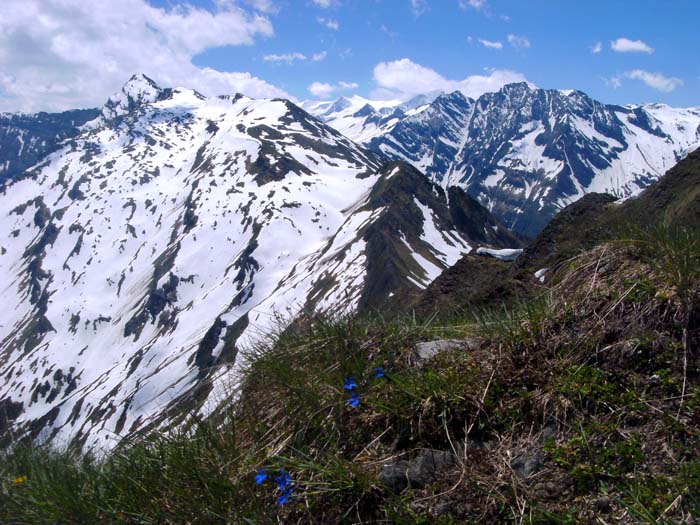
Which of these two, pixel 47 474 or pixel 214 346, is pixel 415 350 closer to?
pixel 47 474

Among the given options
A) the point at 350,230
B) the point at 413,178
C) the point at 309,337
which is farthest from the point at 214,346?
the point at 309,337

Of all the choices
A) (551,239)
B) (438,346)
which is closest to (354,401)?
(438,346)

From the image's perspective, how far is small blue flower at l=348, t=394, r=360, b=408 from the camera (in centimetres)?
446

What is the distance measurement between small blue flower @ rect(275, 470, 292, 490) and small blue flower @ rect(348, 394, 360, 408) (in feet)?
2.72

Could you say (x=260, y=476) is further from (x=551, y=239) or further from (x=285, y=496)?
(x=551, y=239)

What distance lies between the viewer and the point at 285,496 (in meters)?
3.85

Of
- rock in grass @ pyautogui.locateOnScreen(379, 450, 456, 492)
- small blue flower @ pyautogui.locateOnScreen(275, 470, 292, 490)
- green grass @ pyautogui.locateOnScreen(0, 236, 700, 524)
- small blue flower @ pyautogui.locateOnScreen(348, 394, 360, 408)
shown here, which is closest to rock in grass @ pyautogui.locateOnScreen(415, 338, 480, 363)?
green grass @ pyautogui.locateOnScreen(0, 236, 700, 524)

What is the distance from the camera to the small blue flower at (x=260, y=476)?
13.1 ft

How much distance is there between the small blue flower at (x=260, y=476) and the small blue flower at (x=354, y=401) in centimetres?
94

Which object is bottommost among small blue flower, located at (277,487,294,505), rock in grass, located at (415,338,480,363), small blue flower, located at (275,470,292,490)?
small blue flower, located at (277,487,294,505)

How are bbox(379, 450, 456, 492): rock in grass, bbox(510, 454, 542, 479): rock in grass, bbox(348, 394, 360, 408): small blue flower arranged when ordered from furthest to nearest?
1. bbox(348, 394, 360, 408): small blue flower
2. bbox(379, 450, 456, 492): rock in grass
3. bbox(510, 454, 542, 479): rock in grass

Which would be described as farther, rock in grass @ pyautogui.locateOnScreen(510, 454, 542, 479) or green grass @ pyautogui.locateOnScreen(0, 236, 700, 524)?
rock in grass @ pyautogui.locateOnScreen(510, 454, 542, 479)

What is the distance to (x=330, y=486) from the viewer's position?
12.8 feet

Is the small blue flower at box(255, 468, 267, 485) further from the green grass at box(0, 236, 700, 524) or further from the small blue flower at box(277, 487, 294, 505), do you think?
the small blue flower at box(277, 487, 294, 505)
